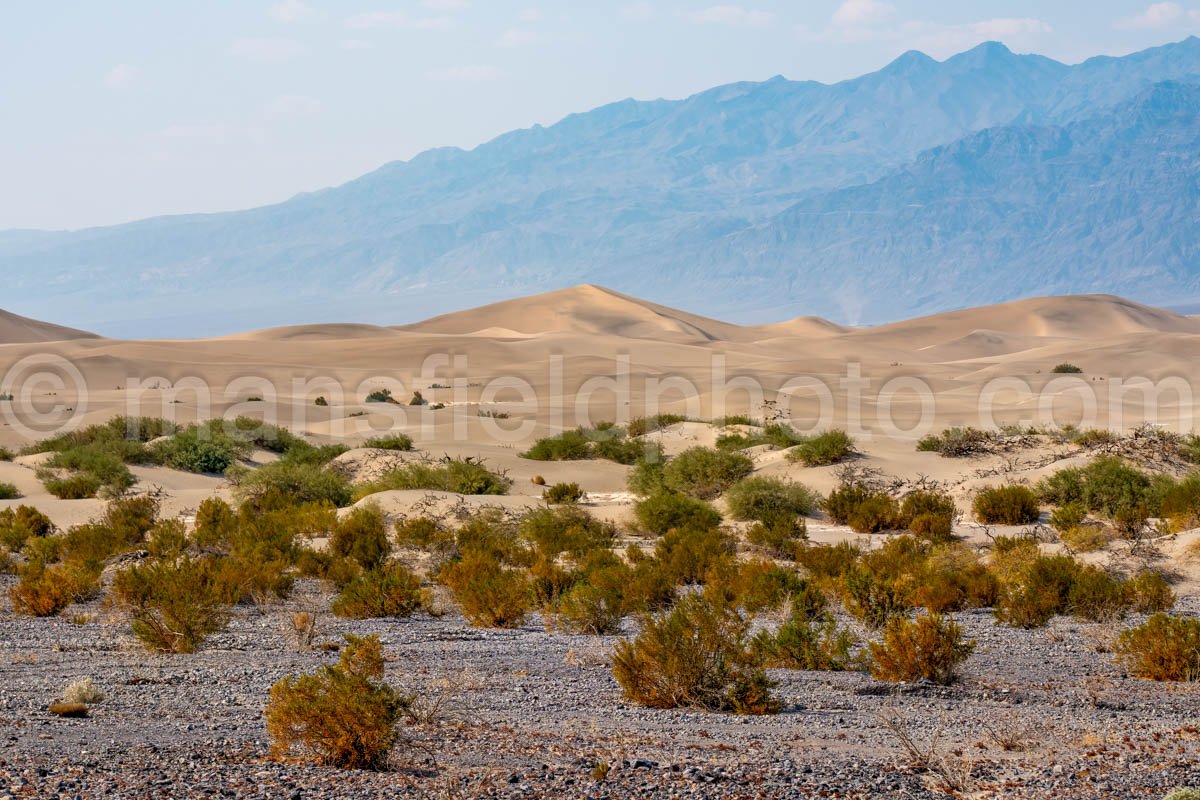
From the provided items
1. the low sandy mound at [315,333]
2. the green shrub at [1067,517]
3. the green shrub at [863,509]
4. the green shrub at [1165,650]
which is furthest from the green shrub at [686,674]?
the low sandy mound at [315,333]

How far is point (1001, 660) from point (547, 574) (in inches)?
210

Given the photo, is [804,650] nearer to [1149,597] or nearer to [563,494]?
[1149,597]

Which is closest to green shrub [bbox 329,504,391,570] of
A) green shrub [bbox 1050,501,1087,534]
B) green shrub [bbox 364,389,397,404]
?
green shrub [bbox 1050,501,1087,534]

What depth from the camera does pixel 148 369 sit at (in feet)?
197

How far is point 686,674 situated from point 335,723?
263cm

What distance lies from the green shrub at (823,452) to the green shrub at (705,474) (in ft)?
3.39

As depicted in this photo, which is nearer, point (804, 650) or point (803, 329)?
point (804, 650)

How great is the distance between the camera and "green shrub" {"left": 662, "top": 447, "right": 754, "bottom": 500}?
22.8 meters

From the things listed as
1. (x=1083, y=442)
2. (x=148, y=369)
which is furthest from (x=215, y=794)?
(x=148, y=369)

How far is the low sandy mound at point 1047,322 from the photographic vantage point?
112438mm

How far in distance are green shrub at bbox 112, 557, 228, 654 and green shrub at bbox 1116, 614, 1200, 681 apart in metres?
7.34

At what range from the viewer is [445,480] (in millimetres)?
23078

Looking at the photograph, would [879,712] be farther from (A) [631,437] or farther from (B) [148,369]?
(B) [148,369]


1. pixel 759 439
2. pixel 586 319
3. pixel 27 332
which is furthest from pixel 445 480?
pixel 586 319
